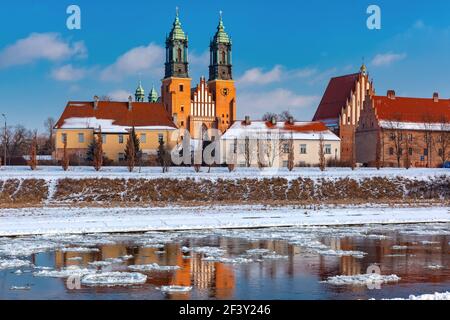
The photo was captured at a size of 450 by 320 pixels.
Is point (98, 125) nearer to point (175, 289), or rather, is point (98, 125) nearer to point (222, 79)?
point (222, 79)

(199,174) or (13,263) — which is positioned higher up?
(199,174)

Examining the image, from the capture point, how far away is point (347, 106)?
8638 centimetres

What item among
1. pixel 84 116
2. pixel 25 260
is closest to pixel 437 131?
pixel 84 116

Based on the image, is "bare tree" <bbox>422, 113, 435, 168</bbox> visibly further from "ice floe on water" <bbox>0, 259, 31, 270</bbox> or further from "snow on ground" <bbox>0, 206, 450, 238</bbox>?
"ice floe on water" <bbox>0, 259, 31, 270</bbox>

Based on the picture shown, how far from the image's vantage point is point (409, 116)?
84.5m

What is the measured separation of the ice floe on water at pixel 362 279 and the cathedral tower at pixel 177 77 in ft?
279

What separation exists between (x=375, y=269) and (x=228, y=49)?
296ft

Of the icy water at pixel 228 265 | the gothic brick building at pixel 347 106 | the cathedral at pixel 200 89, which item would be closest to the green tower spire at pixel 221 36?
the cathedral at pixel 200 89

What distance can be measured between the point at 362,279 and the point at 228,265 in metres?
3.84

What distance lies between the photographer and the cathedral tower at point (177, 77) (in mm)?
102062

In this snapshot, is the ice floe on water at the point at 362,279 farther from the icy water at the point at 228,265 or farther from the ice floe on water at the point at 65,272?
the ice floe on water at the point at 65,272

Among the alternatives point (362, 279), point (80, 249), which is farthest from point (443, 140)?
point (362, 279)

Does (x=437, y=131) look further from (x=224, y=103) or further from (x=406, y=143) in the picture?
(x=224, y=103)
